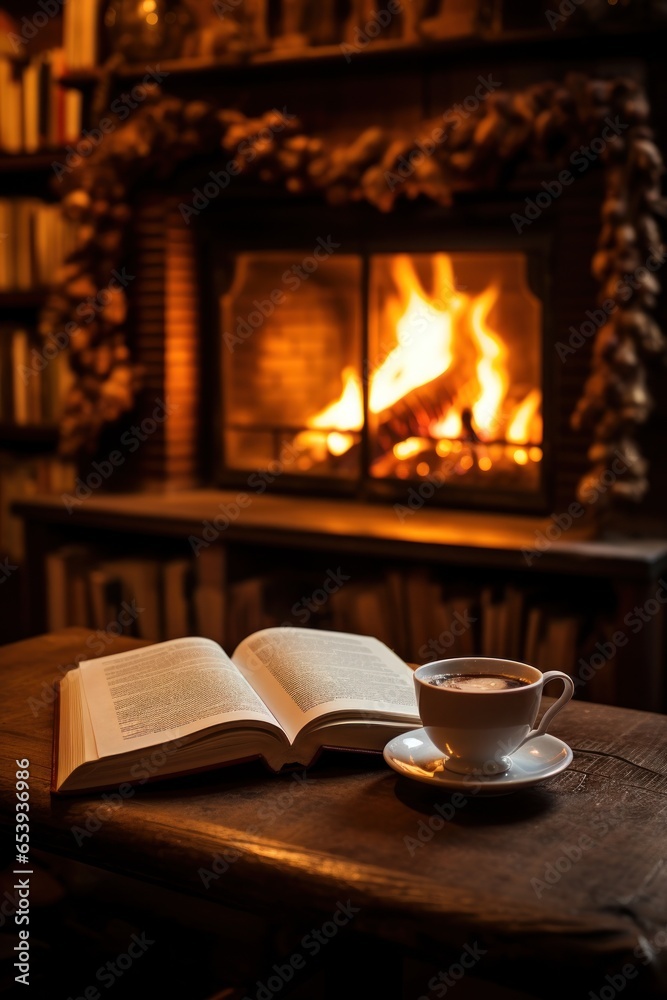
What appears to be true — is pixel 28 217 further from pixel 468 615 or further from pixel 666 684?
pixel 666 684

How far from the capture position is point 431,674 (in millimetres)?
1091

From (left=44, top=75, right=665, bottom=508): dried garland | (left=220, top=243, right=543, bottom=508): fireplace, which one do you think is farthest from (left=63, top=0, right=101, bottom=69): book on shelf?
(left=220, top=243, right=543, bottom=508): fireplace

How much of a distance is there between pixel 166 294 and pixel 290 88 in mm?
599

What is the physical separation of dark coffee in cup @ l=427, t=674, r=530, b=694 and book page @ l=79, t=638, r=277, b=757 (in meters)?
0.17

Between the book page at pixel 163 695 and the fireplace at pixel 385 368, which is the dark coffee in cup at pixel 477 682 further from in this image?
the fireplace at pixel 385 368

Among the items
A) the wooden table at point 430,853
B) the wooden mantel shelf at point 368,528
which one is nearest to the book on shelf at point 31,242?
the wooden mantel shelf at point 368,528

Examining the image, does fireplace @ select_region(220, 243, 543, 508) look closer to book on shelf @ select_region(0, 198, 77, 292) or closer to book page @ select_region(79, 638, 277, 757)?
book on shelf @ select_region(0, 198, 77, 292)

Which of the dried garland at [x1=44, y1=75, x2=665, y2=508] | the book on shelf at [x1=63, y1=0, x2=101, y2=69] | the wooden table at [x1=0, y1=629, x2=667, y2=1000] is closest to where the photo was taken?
the wooden table at [x1=0, y1=629, x2=667, y2=1000]

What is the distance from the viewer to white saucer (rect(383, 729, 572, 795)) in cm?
100

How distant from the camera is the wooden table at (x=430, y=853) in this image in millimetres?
825

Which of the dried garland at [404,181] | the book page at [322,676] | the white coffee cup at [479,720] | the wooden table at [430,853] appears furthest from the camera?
the dried garland at [404,181]

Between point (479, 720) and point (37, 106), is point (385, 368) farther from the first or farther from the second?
point (479, 720)

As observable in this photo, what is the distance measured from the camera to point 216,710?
1.11 m

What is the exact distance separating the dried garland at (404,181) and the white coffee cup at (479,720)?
1.29 m
